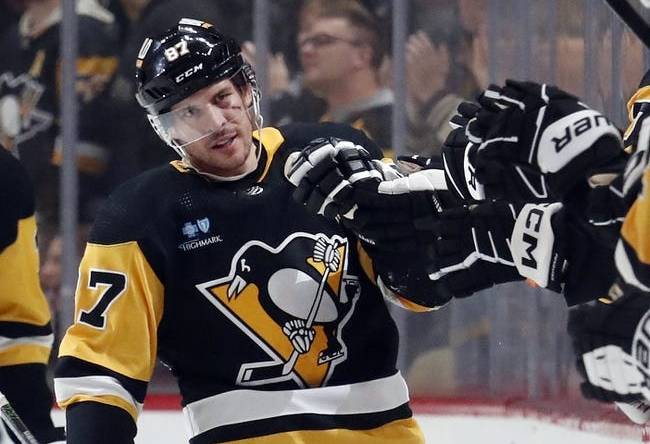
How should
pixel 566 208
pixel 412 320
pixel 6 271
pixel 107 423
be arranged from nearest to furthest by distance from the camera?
pixel 566 208 < pixel 107 423 < pixel 6 271 < pixel 412 320

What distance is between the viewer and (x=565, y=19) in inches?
127

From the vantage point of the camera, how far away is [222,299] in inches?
96.7

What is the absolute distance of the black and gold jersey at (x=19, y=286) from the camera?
302 centimetres

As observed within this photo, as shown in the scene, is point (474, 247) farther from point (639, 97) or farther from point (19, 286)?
point (19, 286)

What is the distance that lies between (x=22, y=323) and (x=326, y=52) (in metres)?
1.40

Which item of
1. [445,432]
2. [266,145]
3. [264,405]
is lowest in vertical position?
[445,432]

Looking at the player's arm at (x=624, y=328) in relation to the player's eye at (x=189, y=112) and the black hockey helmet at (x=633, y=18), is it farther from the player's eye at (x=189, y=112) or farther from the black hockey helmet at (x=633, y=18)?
the player's eye at (x=189, y=112)

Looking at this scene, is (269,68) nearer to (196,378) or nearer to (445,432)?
(445,432)

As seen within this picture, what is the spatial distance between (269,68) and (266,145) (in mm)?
1543

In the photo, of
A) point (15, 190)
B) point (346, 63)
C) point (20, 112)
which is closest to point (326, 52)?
point (346, 63)

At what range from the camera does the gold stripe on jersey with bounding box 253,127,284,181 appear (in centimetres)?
255

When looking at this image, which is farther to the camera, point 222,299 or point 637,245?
point 222,299

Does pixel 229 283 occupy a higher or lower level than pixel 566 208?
lower

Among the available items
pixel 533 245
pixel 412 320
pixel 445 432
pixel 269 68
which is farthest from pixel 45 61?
pixel 533 245
